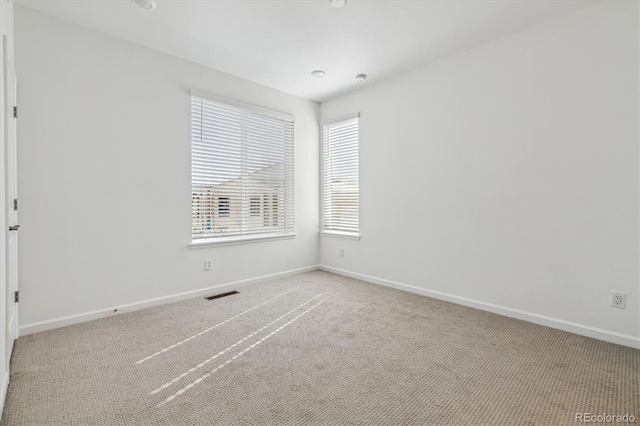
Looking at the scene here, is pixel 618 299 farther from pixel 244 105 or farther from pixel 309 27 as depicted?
pixel 244 105

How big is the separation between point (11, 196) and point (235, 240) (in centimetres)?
214

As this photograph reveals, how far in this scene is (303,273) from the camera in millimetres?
4738

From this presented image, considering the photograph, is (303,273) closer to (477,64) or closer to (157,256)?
(157,256)

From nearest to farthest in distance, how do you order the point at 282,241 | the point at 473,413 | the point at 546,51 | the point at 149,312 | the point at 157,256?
1. the point at 473,413
2. the point at 546,51
3. the point at 149,312
4. the point at 157,256
5. the point at 282,241

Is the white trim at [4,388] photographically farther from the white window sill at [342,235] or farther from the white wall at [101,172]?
the white window sill at [342,235]

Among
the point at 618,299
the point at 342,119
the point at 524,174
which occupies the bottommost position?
the point at 618,299

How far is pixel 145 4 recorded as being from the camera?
2545 millimetres

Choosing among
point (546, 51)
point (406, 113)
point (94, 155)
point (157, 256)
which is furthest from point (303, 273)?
point (546, 51)

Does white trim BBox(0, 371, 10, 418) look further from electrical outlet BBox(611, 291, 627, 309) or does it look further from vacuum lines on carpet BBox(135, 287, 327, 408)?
electrical outlet BBox(611, 291, 627, 309)

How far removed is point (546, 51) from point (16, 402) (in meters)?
4.43

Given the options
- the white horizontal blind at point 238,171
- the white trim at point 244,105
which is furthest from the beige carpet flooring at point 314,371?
the white trim at point 244,105

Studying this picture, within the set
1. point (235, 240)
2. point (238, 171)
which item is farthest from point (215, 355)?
point (238, 171)

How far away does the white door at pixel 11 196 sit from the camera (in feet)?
6.33

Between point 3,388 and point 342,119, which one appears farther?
point 342,119
